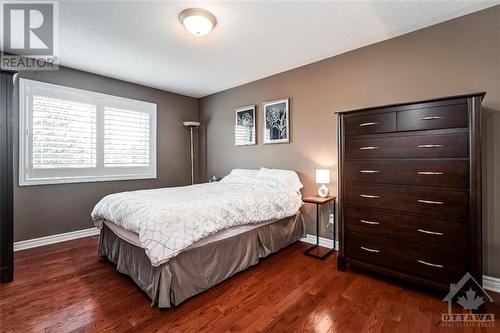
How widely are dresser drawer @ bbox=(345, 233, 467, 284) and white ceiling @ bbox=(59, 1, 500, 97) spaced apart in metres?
2.12

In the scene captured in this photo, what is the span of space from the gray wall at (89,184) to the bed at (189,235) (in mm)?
1072

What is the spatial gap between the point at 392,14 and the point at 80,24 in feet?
9.90

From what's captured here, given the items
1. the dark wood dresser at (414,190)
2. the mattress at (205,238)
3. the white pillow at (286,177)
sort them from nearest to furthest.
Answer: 1. the dark wood dresser at (414,190)
2. the mattress at (205,238)
3. the white pillow at (286,177)

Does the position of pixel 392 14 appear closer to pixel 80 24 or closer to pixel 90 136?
pixel 80 24

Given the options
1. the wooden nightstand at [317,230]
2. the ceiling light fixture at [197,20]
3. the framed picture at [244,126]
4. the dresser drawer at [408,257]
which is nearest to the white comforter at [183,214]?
the wooden nightstand at [317,230]

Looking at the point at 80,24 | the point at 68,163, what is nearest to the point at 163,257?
the point at 80,24

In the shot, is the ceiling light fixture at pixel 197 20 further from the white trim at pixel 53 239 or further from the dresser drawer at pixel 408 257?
the white trim at pixel 53 239

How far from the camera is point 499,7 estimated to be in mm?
2010

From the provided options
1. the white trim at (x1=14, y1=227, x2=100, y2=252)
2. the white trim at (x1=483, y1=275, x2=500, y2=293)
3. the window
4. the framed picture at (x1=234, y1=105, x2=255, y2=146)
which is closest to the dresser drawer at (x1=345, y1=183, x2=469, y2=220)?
the white trim at (x1=483, y1=275, x2=500, y2=293)

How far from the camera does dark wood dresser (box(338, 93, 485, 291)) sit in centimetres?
173

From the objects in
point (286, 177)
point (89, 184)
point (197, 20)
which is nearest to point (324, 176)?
point (286, 177)

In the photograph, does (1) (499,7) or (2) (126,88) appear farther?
(2) (126,88)

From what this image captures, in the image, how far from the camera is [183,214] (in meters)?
1.89

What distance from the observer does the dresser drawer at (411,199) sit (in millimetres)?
1776
